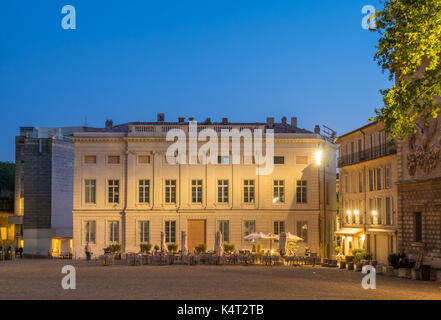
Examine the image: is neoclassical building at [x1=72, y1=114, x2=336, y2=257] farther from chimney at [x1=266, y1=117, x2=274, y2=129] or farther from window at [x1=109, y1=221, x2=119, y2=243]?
chimney at [x1=266, y1=117, x2=274, y2=129]

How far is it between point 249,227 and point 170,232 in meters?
5.92

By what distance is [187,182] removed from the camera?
49.6 metres

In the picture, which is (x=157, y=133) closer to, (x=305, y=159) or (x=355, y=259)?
(x=305, y=159)

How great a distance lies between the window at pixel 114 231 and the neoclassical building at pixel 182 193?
75 mm

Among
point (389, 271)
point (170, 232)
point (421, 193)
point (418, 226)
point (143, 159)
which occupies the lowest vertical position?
point (389, 271)

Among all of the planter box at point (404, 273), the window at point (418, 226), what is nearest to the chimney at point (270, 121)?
the window at point (418, 226)

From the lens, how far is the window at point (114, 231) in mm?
49156

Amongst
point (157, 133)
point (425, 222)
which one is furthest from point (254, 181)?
point (425, 222)

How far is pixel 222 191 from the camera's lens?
49750mm

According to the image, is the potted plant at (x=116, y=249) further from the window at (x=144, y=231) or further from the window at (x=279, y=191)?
the window at (x=279, y=191)

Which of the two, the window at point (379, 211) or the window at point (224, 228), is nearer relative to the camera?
the window at point (379, 211)

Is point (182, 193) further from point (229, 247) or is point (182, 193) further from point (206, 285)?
point (206, 285)

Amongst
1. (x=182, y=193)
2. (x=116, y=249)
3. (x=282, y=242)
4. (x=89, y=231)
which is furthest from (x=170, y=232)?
(x=282, y=242)

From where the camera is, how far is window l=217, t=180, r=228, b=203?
49.7m
